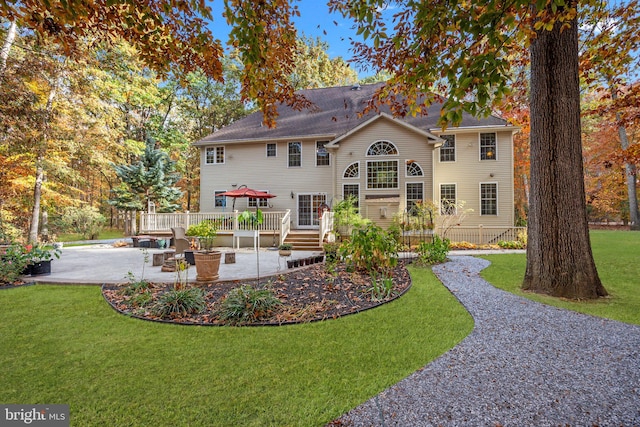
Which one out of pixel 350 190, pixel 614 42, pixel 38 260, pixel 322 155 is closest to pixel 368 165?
pixel 350 190

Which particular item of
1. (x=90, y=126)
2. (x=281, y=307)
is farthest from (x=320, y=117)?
(x=281, y=307)

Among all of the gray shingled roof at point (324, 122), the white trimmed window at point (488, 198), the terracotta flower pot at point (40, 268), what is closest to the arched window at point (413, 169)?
the gray shingled roof at point (324, 122)

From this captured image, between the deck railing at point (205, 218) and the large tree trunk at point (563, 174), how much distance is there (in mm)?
9625

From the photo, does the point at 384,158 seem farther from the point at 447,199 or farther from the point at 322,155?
the point at 447,199

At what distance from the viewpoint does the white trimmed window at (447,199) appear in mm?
15023

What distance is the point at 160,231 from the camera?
46.7 feet

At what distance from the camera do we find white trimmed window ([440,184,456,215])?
1502 cm

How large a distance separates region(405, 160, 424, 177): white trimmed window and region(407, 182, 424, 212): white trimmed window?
18.3 inches

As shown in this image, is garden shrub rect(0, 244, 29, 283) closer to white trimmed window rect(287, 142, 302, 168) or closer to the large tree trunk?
the large tree trunk

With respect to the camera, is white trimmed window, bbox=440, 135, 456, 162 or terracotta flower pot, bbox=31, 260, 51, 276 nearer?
terracotta flower pot, bbox=31, 260, 51, 276

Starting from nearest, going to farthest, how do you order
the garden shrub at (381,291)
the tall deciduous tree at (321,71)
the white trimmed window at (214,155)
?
the garden shrub at (381,291) → the white trimmed window at (214,155) → the tall deciduous tree at (321,71)

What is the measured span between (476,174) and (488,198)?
136cm

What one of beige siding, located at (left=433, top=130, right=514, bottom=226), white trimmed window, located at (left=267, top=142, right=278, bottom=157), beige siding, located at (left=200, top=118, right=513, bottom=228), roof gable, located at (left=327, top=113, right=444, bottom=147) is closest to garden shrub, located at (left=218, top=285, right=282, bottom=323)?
beige siding, located at (left=200, top=118, right=513, bottom=228)

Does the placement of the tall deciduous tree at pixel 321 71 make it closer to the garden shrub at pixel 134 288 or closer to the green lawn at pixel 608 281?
the green lawn at pixel 608 281
